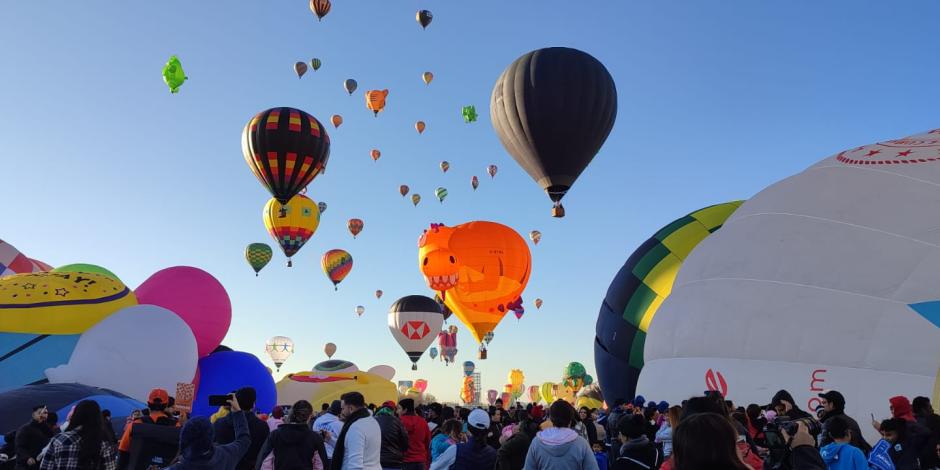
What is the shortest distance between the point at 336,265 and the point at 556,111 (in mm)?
20091

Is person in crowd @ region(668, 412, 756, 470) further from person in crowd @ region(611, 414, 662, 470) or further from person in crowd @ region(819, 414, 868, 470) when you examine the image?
person in crowd @ region(819, 414, 868, 470)

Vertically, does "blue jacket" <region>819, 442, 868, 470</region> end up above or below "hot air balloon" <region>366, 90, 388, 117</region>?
below

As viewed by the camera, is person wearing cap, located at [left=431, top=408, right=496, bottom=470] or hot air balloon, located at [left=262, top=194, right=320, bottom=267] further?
hot air balloon, located at [left=262, top=194, right=320, bottom=267]

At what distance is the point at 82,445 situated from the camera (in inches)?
166

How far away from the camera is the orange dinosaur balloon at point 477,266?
85.7 ft

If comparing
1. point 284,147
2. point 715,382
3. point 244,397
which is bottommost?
point 244,397

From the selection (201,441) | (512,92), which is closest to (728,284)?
(201,441)

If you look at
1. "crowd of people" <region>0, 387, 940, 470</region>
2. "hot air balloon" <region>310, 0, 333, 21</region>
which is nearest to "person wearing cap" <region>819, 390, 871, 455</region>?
"crowd of people" <region>0, 387, 940, 470</region>

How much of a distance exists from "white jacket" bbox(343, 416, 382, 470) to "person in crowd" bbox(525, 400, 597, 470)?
1202 mm

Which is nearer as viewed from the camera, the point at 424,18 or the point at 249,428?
the point at 249,428

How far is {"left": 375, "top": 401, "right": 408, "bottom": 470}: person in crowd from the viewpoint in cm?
593

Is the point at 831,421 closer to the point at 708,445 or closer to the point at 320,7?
the point at 708,445

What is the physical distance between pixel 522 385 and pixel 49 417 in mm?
68419

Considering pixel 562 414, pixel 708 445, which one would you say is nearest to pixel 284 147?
pixel 562 414
